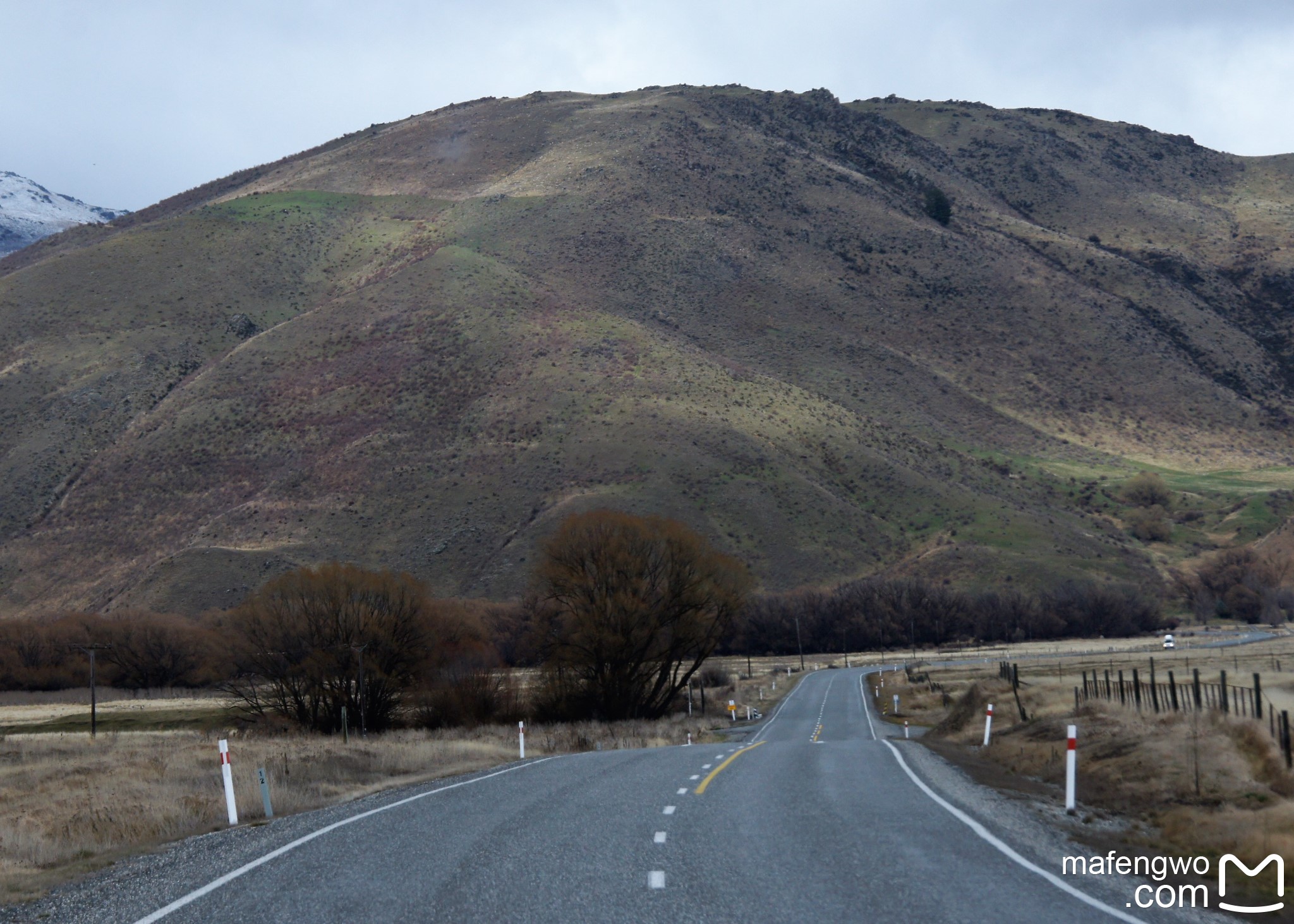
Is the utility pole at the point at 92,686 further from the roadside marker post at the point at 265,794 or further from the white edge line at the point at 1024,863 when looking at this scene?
the white edge line at the point at 1024,863

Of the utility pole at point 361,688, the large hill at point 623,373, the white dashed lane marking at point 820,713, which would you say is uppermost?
the large hill at point 623,373

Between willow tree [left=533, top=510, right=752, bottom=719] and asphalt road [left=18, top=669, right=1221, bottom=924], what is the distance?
31.4 meters

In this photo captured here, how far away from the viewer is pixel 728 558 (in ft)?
174

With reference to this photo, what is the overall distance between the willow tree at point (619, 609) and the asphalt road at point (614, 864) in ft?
103

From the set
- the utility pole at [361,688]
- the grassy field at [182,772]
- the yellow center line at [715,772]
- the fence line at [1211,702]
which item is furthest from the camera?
the utility pole at [361,688]

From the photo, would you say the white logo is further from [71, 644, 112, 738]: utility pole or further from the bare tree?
[71, 644, 112, 738]: utility pole

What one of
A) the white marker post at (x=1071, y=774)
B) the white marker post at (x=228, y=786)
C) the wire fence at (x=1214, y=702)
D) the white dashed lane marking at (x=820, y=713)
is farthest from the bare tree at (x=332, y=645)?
the white marker post at (x=1071, y=774)

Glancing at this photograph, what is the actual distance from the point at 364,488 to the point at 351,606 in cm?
5466

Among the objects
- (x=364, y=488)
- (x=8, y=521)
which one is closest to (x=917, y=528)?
(x=364, y=488)

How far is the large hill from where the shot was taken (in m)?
101

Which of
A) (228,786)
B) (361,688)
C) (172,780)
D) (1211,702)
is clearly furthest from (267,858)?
(361,688)

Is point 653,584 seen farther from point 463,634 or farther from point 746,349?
point 746,349

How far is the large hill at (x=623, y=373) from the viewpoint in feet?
330

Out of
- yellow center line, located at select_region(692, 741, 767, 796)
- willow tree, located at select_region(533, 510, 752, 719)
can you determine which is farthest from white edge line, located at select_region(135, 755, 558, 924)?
willow tree, located at select_region(533, 510, 752, 719)
